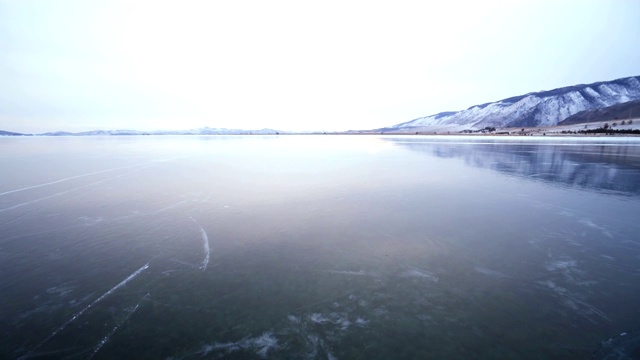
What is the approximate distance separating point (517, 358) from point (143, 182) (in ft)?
52.4

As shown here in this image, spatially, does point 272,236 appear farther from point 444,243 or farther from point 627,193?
point 627,193

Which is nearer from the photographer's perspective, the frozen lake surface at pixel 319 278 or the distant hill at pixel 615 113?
the frozen lake surface at pixel 319 278

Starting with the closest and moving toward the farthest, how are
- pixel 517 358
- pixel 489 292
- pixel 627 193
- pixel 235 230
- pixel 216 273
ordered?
1. pixel 517 358
2. pixel 489 292
3. pixel 216 273
4. pixel 235 230
5. pixel 627 193

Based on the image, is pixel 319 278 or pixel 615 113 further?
pixel 615 113

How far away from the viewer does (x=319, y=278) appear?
5562mm

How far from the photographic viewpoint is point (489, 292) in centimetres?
507

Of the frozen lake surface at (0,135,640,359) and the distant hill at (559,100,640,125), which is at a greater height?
the distant hill at (559,100,640,125)

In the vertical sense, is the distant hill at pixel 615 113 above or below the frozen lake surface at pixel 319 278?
above

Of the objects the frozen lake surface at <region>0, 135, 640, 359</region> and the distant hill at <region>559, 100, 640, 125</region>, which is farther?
the distant hill at <region>559, 100, 640, 125</region>

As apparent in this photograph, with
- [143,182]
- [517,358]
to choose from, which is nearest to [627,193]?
[517,358]

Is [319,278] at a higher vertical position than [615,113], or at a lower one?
lower

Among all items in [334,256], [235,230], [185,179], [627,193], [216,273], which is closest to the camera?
[216,273]

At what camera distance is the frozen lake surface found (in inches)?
157

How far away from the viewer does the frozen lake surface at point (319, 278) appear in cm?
398
